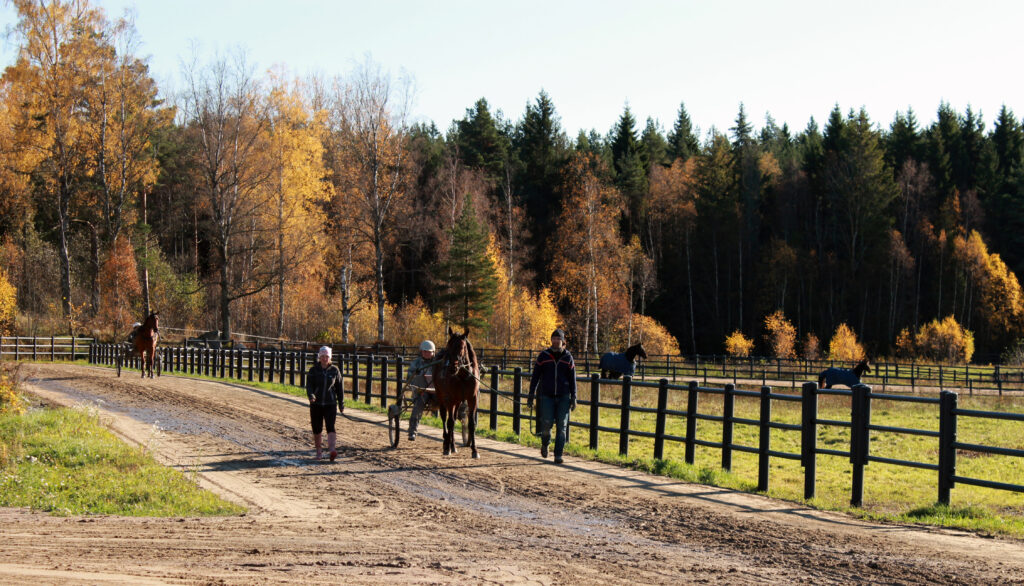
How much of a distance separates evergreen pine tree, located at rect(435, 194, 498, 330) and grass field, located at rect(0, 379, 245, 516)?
1409 inches

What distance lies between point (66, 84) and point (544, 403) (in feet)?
121

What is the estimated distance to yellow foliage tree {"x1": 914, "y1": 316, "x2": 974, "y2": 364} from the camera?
63.9 m

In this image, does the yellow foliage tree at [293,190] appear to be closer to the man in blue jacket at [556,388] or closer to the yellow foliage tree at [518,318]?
the yellow foliage tree at [518,318]

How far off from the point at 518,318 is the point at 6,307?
2759 centimetres

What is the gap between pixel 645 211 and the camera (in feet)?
251

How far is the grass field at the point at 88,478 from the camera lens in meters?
9.85

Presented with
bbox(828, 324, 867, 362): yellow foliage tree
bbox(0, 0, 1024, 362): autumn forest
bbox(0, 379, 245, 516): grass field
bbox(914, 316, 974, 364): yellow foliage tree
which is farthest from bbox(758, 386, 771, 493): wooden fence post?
bbox(914, 316, 974, 364): yellow foliage tree

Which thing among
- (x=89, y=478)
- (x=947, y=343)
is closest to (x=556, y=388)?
(x=89, y=478)

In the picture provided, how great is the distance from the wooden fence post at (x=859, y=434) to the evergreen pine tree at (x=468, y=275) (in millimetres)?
40387

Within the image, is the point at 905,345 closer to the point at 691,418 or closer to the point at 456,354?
the point at 691,418

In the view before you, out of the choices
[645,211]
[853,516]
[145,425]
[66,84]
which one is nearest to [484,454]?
[853,516]

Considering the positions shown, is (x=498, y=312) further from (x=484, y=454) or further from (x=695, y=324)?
(x=484, y=454)

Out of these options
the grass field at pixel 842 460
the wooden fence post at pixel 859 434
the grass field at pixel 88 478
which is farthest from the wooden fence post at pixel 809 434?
the grass field at pixel 88 478

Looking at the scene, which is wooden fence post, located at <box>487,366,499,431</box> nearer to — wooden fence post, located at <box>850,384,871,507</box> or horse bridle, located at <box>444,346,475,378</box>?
horse bridle, located at <box>444,346,475,378</box>
